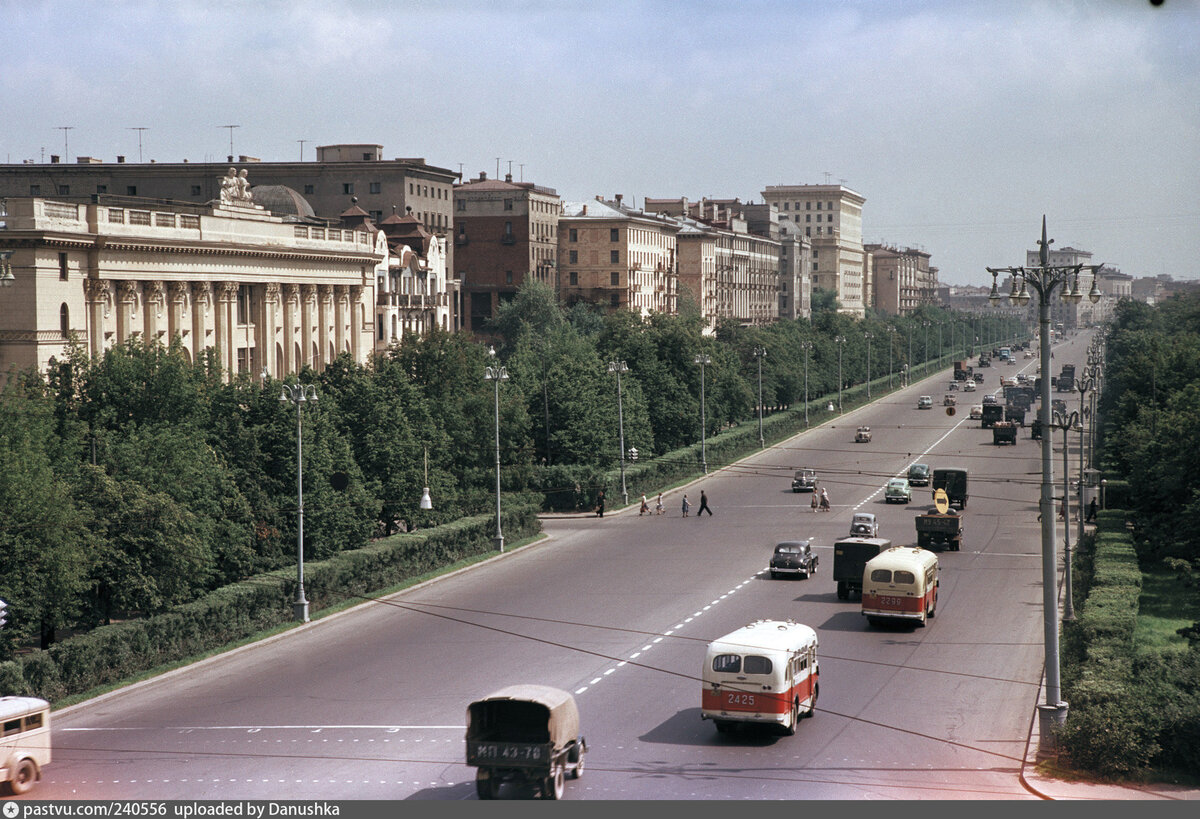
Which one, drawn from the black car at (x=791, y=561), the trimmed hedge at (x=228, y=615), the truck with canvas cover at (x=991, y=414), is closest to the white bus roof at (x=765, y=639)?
the trimmed hedge at (x=228, y=615)

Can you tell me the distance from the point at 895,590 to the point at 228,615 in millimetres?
20532

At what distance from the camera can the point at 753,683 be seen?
29562mm

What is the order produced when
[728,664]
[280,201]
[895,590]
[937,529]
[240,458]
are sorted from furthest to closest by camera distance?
[280,201], [937,529], [240,458], [895,590], [728,664]

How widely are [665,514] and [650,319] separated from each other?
38.5m

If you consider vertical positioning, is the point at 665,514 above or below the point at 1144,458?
below

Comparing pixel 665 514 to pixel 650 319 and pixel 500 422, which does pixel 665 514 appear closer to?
pixel 500 422

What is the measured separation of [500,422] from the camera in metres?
72.2

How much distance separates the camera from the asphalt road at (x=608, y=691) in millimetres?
26500

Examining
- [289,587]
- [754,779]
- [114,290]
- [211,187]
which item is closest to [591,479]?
[114,290]

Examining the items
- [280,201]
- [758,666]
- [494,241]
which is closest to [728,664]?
[758,666]

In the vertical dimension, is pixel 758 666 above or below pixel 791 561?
above

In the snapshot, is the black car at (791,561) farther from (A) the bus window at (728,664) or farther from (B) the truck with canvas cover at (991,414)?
(B) the truck with canvas cover at (991,414)

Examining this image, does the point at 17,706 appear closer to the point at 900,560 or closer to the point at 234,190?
the point at 900,560

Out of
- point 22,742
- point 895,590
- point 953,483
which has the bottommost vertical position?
point 953,483
